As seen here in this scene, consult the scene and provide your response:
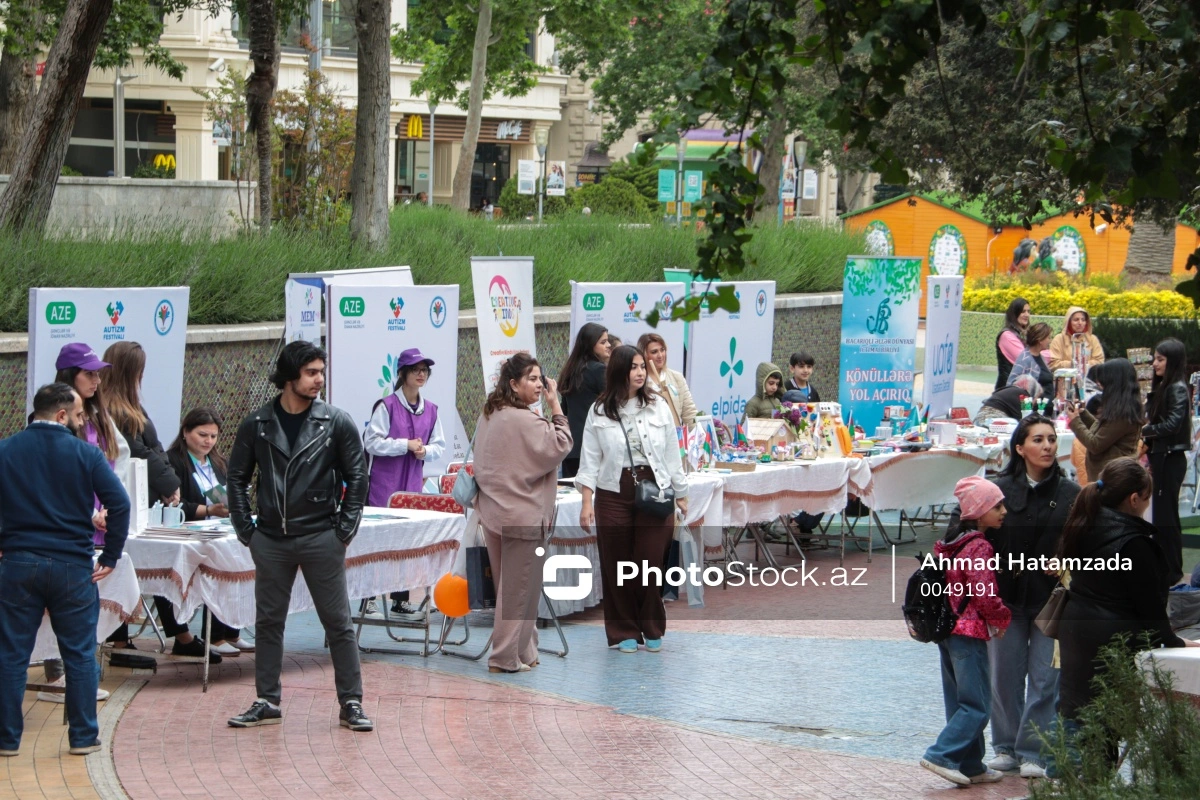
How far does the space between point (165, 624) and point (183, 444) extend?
1.09m

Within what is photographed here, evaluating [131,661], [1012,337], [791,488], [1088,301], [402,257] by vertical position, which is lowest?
[131,661]

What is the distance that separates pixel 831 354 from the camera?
21688mm

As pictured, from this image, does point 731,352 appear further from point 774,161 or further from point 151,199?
point 774,161

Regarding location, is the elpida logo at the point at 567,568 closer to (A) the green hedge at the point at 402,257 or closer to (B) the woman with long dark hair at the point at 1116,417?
(B) the woman with long dark hair at the point at 1116,417

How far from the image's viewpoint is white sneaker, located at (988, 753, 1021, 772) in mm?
7547

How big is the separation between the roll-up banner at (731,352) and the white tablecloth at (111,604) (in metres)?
7.21

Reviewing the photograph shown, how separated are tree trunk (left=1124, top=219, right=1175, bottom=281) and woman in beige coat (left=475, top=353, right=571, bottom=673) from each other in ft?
85.2

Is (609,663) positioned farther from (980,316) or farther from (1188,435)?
(980,316)

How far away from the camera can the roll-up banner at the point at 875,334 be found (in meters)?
17.1

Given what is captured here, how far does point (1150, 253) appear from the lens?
3303cm

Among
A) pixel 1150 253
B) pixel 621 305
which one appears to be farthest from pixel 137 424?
pixel 1150 253

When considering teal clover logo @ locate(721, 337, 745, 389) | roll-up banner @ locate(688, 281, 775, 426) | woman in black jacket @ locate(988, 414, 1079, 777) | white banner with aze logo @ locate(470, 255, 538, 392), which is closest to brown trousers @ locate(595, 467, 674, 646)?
woman in black jacket @ locate(988, 414, 1079, 777)

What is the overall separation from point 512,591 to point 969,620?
326 cm

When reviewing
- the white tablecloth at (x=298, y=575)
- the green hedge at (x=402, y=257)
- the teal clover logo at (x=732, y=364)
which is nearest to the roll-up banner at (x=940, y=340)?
the green hedge at (x=402, y=257)
